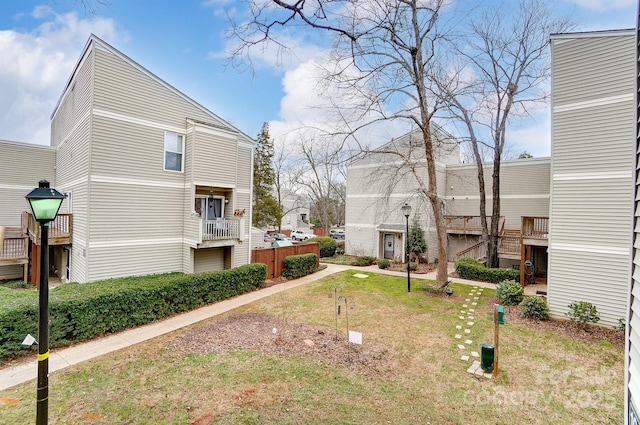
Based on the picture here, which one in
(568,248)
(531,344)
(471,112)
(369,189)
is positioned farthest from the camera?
(369,189)

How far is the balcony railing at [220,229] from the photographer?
37.7 feet

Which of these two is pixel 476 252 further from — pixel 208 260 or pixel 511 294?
pixel 208 260

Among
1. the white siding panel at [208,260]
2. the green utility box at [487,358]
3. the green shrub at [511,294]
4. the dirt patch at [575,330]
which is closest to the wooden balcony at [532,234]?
the green shrub at [511,294]

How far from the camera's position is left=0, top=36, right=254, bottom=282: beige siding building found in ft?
31.8

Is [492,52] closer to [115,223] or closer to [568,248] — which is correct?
[568,248]

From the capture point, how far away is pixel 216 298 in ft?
34.6

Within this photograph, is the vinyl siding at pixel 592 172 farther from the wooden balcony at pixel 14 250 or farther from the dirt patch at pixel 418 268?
the wooden balcony at pixel 14 250

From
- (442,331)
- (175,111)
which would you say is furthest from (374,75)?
(442,331)

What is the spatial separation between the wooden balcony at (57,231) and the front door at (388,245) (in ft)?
55.4

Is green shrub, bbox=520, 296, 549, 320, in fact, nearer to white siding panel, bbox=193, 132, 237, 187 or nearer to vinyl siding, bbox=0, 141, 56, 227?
white siding panel, bbox=193, 132, 237, 187

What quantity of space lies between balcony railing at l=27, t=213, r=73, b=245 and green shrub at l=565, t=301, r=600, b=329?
53.9ft

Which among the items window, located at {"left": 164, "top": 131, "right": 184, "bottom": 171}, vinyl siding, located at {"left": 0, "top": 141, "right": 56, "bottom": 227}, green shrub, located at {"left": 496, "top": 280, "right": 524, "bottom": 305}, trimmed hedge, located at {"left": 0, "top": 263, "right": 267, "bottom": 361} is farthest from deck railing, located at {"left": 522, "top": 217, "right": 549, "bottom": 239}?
vinyl siding, located at {"left": 0, "top": 141, "right": 56, "bottom": 227}

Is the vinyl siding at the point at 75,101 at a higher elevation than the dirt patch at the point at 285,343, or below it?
higher

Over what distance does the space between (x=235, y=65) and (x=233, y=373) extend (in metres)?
5.61
